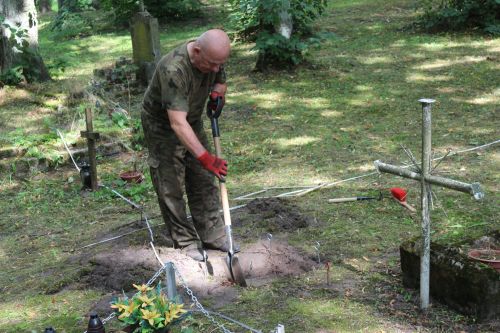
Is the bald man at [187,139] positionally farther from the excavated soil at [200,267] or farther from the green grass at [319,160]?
the green grass at [319,160]

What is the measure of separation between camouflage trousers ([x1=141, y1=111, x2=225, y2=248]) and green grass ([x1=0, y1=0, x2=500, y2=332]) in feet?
2.61

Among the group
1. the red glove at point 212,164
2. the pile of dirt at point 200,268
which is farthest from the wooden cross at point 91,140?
the red glove at point 212,164

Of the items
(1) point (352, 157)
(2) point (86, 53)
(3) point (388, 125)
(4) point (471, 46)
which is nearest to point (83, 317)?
(1) point (352, 157)

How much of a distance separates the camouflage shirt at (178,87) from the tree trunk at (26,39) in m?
6.56

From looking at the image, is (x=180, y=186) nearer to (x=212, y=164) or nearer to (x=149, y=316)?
(x=212, y=164)

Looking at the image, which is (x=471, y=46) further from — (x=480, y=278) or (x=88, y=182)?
(x=480, y=278)

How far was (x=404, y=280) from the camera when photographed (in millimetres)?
4824

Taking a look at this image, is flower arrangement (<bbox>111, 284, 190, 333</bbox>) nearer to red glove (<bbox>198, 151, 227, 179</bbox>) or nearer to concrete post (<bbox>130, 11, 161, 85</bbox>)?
red glove (<bbox>198, 151, 227, 179</bbox>)

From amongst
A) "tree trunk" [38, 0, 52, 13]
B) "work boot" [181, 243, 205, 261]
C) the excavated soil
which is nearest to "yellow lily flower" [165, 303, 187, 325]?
the excavated soil

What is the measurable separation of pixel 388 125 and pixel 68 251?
5.11 m

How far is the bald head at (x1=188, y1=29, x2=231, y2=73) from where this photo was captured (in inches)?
189

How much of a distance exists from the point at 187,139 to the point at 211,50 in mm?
677

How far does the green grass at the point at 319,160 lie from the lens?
15.9ft

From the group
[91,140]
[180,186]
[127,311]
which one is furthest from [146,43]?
[127,311]
